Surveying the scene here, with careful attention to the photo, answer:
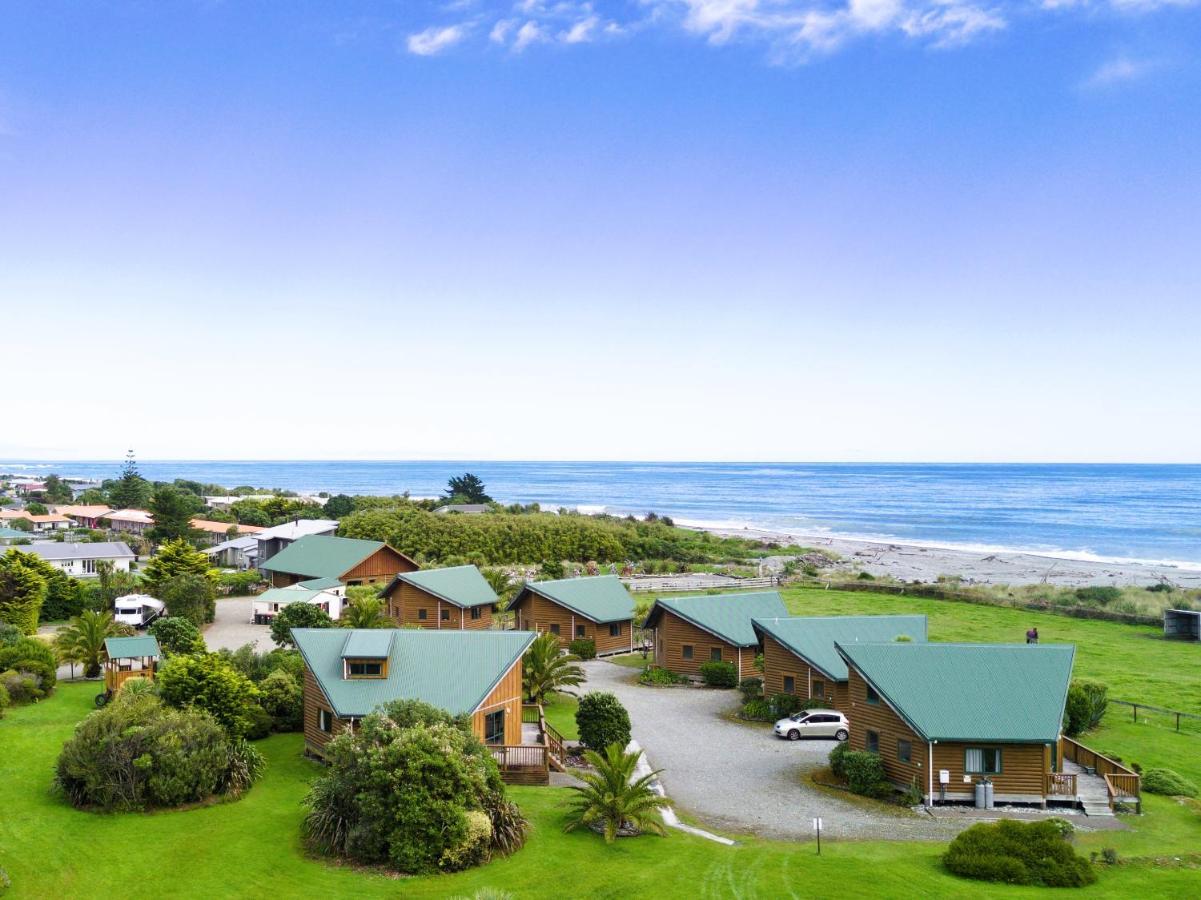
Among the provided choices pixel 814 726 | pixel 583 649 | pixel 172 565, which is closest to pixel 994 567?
pixel 583 649

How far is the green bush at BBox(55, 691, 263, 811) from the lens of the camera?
25.5 metres

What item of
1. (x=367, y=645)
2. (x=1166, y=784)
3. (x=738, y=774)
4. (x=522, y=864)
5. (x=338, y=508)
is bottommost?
(x=738, y=774)

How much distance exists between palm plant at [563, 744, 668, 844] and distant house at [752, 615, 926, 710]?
48.4ft

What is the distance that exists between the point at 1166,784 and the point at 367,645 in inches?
1051

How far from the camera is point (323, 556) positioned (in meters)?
67.5

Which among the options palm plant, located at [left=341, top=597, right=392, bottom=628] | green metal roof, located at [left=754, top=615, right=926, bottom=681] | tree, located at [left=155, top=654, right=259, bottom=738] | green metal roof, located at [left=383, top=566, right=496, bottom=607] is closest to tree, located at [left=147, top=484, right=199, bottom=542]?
green metal roof, located at [left=383, top=566, right=496, bottom=607]

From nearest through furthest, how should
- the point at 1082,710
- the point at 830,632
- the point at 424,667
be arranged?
1. the point at 424,667
2. the point at 1082,710
3. the point at 830,632

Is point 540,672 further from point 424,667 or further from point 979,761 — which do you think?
point 979,761

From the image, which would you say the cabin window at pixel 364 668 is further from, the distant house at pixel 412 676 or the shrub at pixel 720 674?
the shrub at pixel 720 674

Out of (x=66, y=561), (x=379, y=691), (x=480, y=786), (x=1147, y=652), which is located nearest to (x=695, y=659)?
(x=379, y=691)

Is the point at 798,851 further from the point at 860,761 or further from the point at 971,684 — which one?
the point at 971,684

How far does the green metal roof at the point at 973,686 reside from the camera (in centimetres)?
2731

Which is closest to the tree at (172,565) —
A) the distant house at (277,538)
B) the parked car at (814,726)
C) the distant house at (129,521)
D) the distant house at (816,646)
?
the distant house at (277,538)

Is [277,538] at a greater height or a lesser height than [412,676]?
lesser
